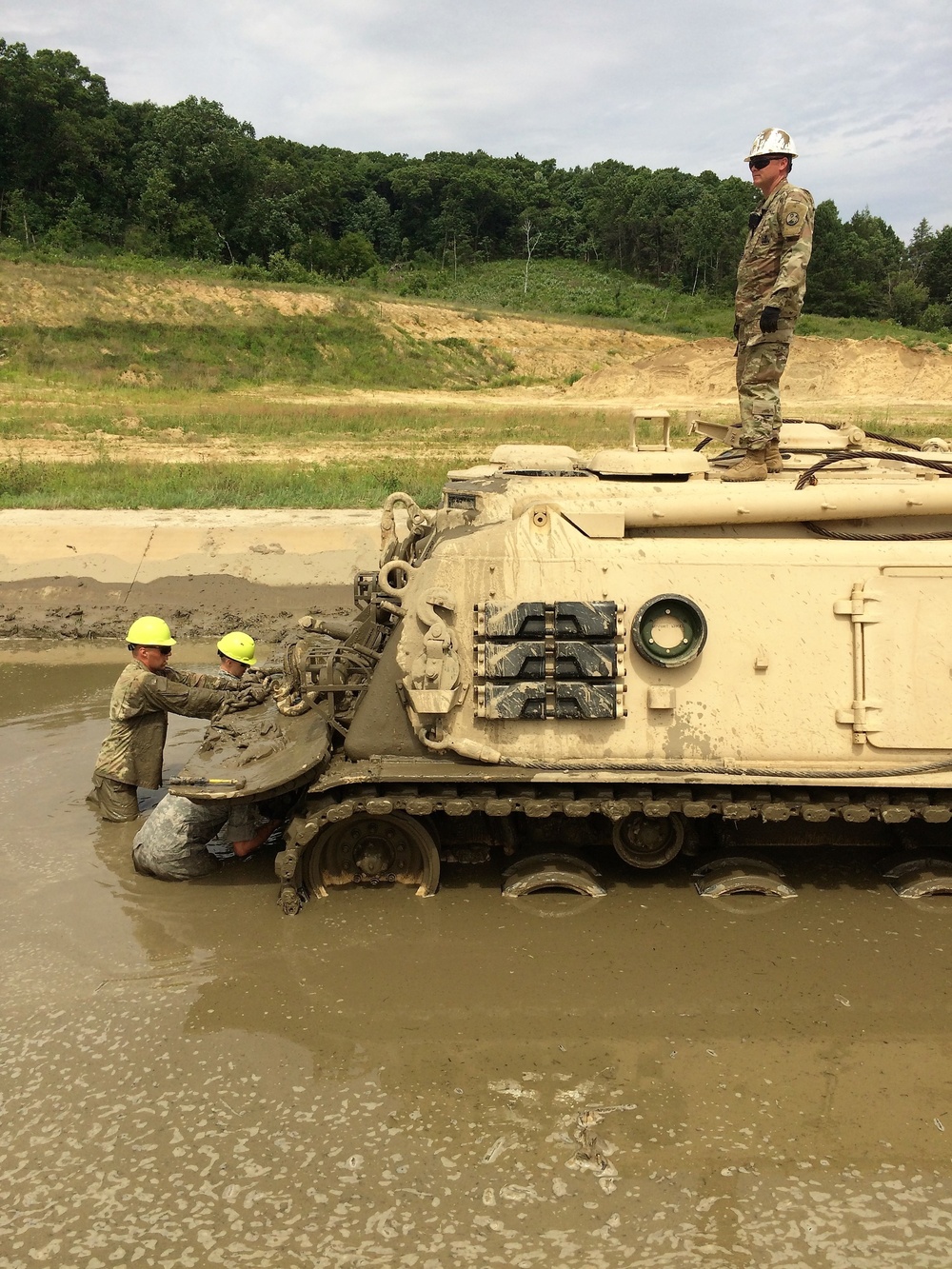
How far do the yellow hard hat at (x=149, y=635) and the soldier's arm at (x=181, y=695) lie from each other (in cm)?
21

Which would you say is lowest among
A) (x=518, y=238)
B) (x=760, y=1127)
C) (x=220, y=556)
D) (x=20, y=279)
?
(x=760, y=1127)

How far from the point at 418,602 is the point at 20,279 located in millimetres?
36719

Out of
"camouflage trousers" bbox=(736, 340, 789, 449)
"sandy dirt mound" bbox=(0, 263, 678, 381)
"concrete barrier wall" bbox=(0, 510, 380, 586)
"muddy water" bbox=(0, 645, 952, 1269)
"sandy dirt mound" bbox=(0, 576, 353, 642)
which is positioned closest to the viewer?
"muddy water" bbox=(0, 645, 952, 1269)

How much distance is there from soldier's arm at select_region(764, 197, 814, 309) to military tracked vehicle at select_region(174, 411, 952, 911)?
4.08 feet

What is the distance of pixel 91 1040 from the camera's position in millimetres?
4797

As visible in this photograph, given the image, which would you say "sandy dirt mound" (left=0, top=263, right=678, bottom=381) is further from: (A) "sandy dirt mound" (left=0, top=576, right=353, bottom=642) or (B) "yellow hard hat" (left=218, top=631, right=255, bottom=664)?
(B) "yellow hard hat" (left=218, top=631, right=255, bottom=664)

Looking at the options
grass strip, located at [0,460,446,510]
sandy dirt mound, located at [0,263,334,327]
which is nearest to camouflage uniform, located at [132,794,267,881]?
grass strip, located at [0,460,446,510]

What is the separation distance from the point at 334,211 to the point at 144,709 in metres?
66.2

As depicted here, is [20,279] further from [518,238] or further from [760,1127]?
[518,238]

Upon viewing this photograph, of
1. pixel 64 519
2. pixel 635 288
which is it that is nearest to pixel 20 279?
pixel 64 519

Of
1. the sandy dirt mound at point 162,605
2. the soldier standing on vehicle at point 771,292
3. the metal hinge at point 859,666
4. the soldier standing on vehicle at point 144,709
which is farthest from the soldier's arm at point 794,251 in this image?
the sandy dirt mound at point 162,605

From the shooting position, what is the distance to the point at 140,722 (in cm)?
697

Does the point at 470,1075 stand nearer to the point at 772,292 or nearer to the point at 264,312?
the point at 772,292

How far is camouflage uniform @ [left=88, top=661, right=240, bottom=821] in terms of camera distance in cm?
675
